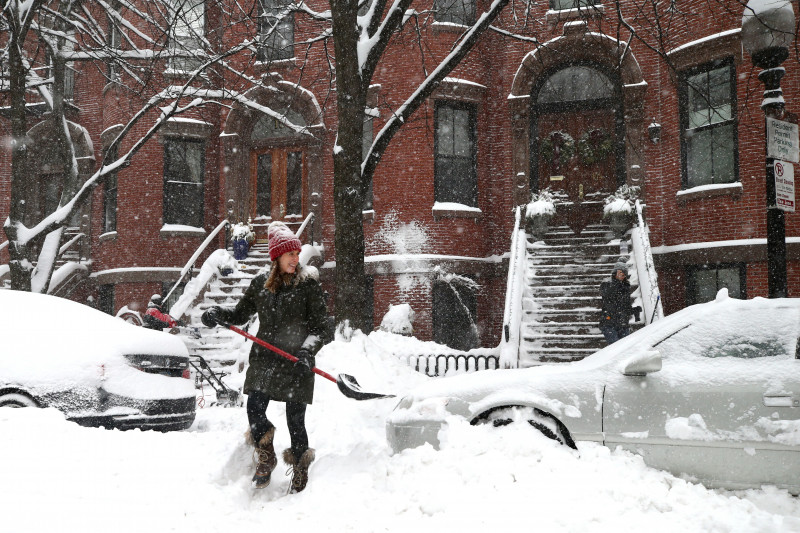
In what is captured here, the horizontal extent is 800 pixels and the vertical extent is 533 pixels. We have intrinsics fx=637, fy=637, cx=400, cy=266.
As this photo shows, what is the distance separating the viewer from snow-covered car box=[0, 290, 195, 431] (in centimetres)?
614

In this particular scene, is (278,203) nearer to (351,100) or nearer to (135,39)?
(135,39)

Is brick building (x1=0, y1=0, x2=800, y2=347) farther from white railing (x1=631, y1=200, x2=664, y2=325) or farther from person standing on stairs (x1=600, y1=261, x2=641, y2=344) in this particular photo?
person standing on stairs (x1=600, y1=261, x2=641, y2=344)

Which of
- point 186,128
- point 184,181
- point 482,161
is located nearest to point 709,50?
point 482,161

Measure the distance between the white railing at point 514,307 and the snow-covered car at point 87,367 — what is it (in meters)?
5.89

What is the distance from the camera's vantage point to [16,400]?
607 cm

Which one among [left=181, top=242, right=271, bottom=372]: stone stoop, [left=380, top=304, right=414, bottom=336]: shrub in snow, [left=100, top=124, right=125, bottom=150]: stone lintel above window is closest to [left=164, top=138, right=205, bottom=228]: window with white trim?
[left=100, top=124, right=125, bottom=150]: stone lintel above window

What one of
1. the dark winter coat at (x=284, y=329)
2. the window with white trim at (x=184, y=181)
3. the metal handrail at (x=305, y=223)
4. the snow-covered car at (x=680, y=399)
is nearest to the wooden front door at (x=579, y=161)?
the metal handrail at (x=305, y=223)

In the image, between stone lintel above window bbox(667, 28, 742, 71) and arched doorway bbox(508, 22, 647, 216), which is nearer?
stone lintel above window bbox(667, 28, 742, 71)

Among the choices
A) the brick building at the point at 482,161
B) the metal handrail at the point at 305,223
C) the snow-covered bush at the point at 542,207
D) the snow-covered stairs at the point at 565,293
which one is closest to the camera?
the snow-covered stairs at the point at 565,293

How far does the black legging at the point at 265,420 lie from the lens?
4.74m

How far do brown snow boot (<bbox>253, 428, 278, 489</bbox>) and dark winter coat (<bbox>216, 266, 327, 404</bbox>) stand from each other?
0.32 meters

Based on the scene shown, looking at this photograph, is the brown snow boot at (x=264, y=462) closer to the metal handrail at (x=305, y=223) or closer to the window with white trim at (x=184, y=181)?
the metal handrail at (x=305, y=223)

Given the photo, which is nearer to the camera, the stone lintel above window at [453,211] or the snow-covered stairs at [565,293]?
the snow-covered stairs at [565,293]

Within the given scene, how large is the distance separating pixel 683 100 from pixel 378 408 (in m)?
11.1
